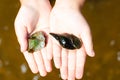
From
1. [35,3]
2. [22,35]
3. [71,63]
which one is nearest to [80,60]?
[71,63]

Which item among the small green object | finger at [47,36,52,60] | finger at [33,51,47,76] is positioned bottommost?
finger at [33,51,47,76]

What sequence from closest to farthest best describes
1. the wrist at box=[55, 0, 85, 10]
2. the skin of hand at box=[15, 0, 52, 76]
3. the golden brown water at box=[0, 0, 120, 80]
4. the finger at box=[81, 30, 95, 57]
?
the finger at box=[81, 30, 95, 57] < the skin of hand at box=[15, 0, 52, 76] < the wrist at box=[55, 0, 85, 10] < the golden brown water at box=[0, 0, 120, 80]

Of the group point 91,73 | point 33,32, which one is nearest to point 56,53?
point 33,32

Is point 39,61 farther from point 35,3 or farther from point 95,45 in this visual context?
point 95,45

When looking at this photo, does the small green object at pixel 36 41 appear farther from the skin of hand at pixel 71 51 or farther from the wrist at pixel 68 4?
the wrist at pixel 68 4

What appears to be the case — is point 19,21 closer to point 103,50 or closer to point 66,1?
point 66,1

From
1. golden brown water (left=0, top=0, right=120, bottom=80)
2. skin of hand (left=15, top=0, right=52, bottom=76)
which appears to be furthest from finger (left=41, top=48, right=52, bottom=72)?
golden brown water (left=0, top=0, right=120, bottom=80)

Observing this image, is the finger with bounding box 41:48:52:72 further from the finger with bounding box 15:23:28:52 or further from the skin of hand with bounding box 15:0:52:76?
the finger with bounding box 15:23:28:52
